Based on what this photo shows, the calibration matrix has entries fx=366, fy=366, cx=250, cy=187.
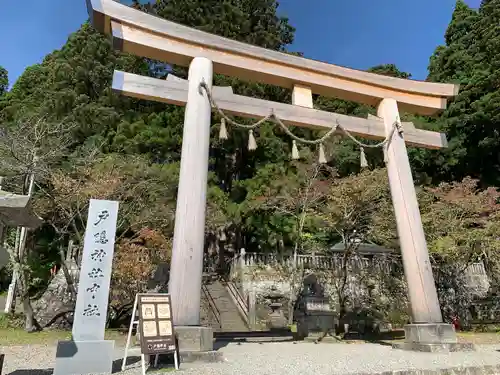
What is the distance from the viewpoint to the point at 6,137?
36.3 feet

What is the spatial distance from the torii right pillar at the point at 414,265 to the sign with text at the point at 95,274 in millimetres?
5290

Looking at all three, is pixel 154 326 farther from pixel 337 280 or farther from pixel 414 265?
pixel 337 280

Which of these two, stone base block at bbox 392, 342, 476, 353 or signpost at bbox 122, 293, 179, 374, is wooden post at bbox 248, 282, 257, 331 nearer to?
stone base block at bbox 392, 342, 476, 353

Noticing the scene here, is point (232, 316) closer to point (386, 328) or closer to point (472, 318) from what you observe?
point (386, 328)

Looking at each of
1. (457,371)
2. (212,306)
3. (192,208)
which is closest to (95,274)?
(192,208)

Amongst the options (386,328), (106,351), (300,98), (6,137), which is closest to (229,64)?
(300,98)

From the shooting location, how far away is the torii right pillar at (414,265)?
6441 mm

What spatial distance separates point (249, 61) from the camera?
7270 millimetres

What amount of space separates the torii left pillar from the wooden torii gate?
0.05 ft

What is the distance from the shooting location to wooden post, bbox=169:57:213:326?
525cm

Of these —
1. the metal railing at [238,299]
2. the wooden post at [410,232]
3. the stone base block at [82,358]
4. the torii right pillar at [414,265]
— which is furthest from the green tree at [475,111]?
the stone base block at [82,358]

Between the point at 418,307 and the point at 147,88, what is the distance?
20.6ft

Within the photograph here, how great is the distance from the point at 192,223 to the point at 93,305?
178 centimetres

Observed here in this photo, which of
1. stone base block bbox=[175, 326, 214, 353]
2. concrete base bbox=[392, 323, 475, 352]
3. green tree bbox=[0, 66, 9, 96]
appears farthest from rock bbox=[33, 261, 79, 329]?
green tree bbox=[0, 66, 9, 96]
